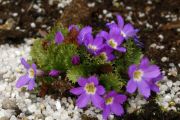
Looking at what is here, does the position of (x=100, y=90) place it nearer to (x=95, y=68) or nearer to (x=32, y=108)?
(x=95, y=68)

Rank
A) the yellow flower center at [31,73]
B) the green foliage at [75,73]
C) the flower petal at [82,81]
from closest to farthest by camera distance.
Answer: the flower petal at [82,81] → the green foliage at [75,73] → the yellow flower center at [31,73]

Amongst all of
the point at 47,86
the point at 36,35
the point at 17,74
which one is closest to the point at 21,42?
the point at 36,35

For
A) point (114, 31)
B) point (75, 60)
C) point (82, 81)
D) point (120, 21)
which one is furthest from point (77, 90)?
point (120, 21)

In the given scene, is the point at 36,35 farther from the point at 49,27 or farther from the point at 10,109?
the point at 10,109

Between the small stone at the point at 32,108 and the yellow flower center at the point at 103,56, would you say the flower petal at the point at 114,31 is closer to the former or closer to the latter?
the yellow flower center at the point at 103,56

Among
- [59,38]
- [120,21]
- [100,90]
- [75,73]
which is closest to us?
[100,90]

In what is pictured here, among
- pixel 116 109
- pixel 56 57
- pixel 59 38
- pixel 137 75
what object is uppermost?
pixel 59 38

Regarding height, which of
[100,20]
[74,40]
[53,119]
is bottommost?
[53,119]

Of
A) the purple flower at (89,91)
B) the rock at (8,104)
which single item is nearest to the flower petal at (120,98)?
the purple flower at (89,91)
